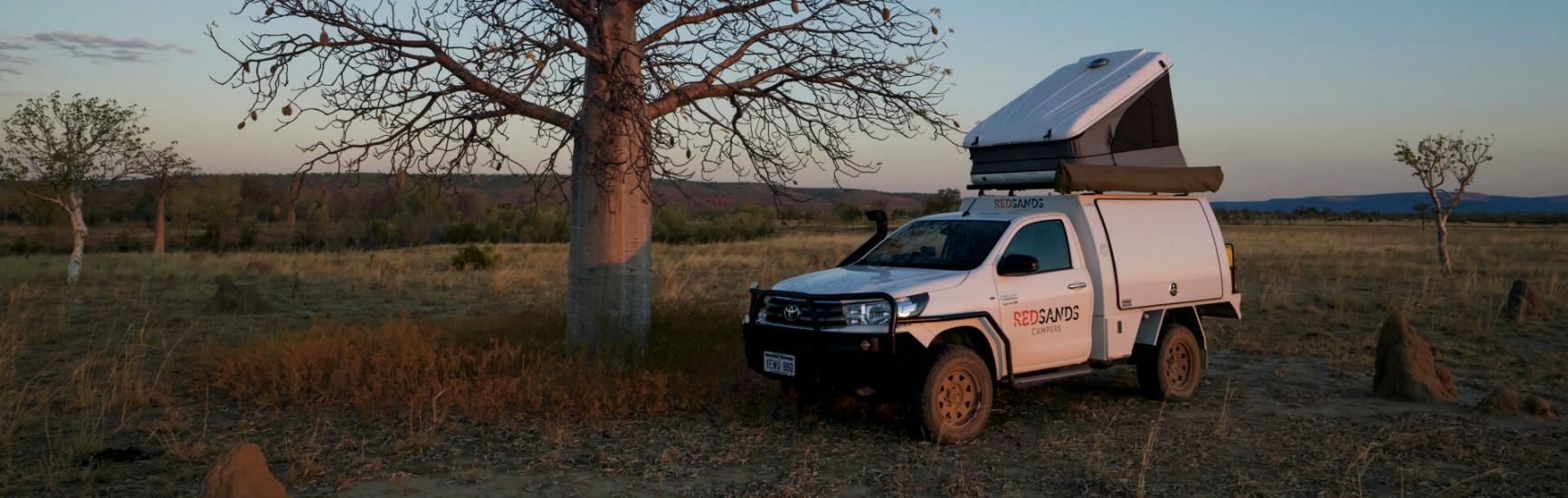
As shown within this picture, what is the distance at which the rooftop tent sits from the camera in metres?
8.46

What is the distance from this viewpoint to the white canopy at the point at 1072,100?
27.8 ft

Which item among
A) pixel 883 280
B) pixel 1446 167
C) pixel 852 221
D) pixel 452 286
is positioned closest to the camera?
pixel 883 280

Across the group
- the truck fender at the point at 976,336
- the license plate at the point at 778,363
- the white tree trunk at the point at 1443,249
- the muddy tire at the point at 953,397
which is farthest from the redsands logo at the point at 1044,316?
the white tree trunk at the point at 1443,249

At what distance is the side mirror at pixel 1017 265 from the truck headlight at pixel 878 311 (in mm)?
800

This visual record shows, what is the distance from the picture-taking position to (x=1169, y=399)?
8984 millimetres

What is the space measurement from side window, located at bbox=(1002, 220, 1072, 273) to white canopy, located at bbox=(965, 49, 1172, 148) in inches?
30.5

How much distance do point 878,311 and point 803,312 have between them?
597mm

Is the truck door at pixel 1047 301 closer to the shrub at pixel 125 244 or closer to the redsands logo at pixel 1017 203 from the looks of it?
the redsands logo at pixel 1017 203

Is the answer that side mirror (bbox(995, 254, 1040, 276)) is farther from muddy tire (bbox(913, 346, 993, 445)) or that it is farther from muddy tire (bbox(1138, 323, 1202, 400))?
muddy tire (bbox(1138, 323, 1202, 400))

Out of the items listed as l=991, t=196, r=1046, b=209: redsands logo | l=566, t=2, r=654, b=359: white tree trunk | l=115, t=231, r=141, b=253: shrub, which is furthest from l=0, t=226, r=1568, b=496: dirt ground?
l=115, t=231, r=141, b=253: shrub

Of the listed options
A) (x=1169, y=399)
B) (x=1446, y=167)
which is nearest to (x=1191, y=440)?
(x=1169, y=399)

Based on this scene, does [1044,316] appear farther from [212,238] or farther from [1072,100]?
[212,238]

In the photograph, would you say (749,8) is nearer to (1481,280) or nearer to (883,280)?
(883,280)

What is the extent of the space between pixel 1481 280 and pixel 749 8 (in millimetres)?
18333
